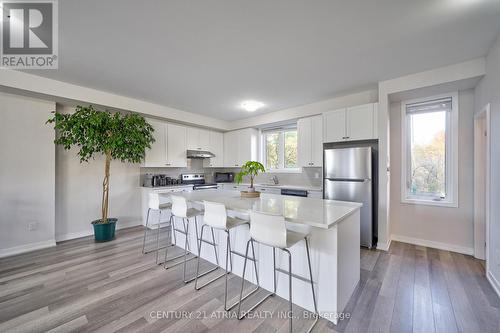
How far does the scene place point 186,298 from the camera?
2.01 meters

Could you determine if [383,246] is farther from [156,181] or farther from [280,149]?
[156,181]

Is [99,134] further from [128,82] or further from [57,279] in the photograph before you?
[57,279]

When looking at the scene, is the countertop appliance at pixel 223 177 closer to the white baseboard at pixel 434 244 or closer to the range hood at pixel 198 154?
the range hood at pixel 198 154

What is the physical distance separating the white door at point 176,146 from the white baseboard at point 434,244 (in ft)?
15.4

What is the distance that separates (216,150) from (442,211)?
4.93 m

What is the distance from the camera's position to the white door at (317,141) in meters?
4.01

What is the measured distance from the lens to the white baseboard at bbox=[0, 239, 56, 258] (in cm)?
293

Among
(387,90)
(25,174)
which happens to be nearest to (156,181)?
(25,174)

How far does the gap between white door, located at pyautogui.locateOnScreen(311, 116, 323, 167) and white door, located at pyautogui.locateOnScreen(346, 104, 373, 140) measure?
57cm

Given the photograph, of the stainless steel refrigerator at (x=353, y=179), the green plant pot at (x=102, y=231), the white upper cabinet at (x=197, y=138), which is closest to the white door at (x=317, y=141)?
the stainless steel refrigerator at (x=353, y=179)

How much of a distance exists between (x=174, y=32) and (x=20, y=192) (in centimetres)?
342

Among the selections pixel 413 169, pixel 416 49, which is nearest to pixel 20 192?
pixel 416 49

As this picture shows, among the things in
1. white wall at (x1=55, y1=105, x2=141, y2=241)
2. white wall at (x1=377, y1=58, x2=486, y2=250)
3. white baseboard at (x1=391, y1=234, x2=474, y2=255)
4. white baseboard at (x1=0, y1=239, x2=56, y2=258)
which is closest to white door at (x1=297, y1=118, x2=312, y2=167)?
white wall at (x1=377, y1=58, x2=486, y2=250)

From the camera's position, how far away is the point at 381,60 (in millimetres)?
2525
